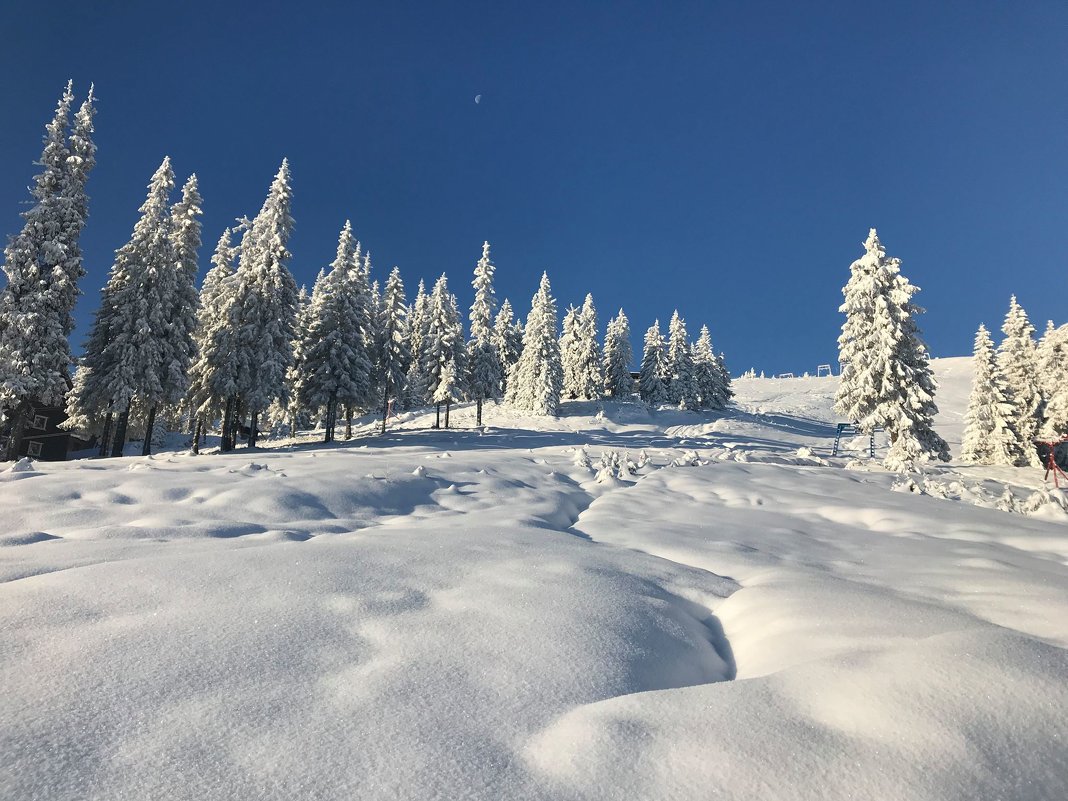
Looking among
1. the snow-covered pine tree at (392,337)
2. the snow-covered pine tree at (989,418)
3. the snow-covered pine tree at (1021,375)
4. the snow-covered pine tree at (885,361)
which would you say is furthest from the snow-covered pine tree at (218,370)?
the snow-covered pine tree at (1021,375)

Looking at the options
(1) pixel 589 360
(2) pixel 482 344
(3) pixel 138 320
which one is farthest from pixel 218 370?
(1) pixel 589 360

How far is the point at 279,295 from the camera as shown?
30.8 meters

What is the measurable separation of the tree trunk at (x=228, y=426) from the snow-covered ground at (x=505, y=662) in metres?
24.9

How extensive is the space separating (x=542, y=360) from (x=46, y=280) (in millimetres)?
37736

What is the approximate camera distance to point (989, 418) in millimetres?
34250

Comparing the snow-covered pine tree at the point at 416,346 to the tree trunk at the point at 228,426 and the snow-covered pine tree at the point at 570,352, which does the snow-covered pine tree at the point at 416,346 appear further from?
the tree trunk at the point at 228,426

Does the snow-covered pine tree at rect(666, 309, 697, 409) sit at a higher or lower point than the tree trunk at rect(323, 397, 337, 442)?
higher

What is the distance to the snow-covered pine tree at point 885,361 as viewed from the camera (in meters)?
22.9

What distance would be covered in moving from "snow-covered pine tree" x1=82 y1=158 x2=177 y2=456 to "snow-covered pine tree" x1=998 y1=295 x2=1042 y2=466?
4885cm

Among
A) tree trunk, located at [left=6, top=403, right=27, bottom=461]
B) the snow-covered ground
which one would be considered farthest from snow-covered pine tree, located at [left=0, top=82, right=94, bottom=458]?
the snow-covered ground

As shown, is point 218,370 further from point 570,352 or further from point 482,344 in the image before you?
point 570,352

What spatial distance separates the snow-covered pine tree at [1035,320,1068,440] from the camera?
3319cm

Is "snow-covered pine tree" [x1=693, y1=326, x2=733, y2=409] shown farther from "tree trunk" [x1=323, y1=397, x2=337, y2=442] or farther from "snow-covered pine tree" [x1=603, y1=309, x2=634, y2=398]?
Answer: "tree trunk" [x1=323, y1=397, x2=337, y2=442]

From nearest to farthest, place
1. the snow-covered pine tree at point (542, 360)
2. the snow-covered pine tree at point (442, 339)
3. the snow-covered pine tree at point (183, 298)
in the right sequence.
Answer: the snow-covered pine tree at point (183, 298), the snow-covered pine tree at point (442, 339), the snow-covered pine tree at point (542, 360)
